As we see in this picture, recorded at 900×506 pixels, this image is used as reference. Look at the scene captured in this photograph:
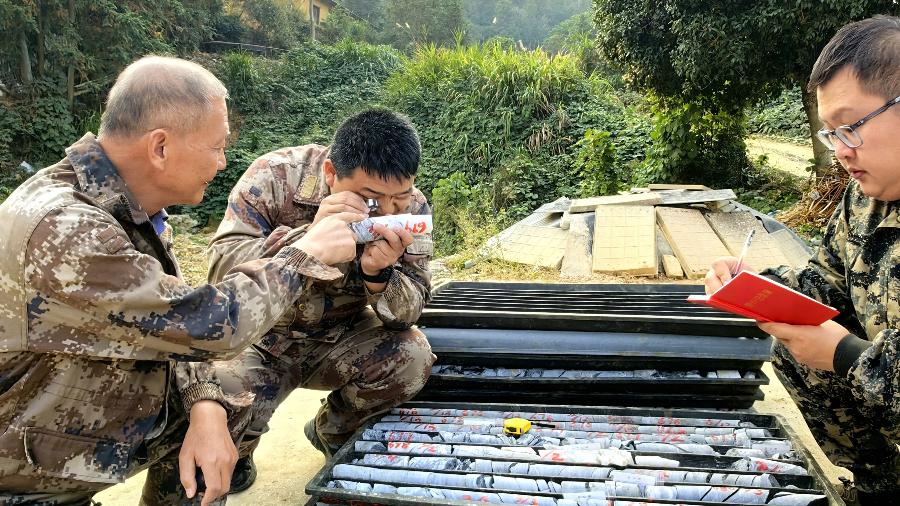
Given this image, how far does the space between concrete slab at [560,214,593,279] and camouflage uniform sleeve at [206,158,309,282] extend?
4.56m

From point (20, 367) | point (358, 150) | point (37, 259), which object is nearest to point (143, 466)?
point (20, 367)

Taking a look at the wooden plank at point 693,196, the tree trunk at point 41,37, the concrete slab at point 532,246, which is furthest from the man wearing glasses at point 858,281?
the tree trunk at point 41,37

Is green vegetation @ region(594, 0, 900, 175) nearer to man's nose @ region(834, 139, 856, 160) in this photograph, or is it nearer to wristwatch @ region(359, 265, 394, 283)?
man's nose @ region(834, 139, 856, 160)

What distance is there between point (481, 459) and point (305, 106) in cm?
1762

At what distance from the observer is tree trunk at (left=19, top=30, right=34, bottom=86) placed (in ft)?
43.7

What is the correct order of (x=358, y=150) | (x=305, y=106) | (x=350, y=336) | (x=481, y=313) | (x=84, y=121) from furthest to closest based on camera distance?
(x=305, y=106), (x=84, y=121), (x=481, y=313), (x=350, y=336), (x=358, y=150)

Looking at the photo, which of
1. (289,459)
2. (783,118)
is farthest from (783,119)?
(289,459)

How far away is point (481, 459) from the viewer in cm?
215

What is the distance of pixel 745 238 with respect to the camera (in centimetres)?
748

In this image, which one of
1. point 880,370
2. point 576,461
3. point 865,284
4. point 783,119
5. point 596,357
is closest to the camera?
point 880,370

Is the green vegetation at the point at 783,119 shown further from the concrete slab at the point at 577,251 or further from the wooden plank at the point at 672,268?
the wooden plank at the point at 672,268

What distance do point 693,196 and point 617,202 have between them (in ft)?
3.31

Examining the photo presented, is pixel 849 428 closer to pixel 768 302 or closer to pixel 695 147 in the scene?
pixel 768 302

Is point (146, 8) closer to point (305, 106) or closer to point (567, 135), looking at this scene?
point (305, 106)
